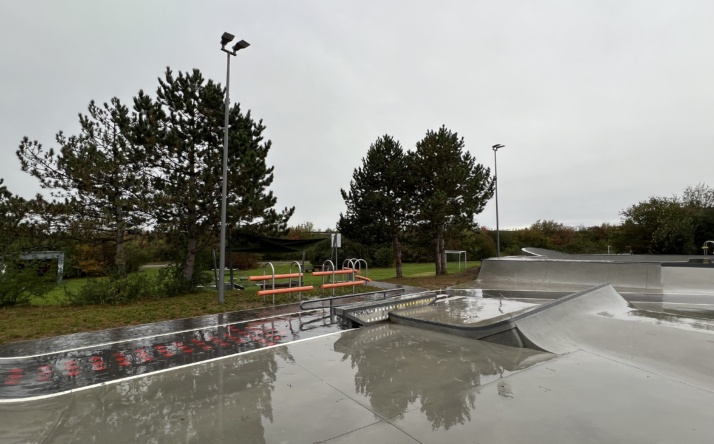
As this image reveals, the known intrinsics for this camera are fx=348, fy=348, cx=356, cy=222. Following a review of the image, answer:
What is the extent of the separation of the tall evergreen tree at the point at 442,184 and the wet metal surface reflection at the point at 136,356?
11.2m

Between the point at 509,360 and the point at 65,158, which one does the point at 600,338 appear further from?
the point at 65,158

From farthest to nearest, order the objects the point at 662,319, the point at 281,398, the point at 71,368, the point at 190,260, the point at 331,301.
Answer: the point at 190,260 → the point at 331,301 → the point at 662,319 → the point at 71,368 → the point at 281,398

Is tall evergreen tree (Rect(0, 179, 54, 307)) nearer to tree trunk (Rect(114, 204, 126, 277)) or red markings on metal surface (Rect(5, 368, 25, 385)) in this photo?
tree trunk (Rect(114, 204, 126, 277))

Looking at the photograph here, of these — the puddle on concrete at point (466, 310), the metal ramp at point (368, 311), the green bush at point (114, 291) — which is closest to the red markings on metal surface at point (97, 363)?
the metal ramp at point (368, 311)

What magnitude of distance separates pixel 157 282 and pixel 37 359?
6.78 m

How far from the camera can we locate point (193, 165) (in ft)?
42.4

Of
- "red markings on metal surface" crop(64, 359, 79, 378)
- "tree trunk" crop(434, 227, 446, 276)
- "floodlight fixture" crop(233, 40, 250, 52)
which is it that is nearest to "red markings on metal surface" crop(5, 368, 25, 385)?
"red markings on metal surface" crop(64, 359, 79, 378)

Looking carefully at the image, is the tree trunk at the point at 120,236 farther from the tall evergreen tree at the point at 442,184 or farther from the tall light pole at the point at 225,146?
the tall evergreen tree at the point at 442,184

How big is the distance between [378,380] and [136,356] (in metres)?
3.95

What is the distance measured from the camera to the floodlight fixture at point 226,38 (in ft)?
34.4

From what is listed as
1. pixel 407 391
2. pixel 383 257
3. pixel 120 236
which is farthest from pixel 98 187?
pixel 383 257

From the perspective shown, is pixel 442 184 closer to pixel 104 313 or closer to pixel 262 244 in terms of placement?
pixel 262 244

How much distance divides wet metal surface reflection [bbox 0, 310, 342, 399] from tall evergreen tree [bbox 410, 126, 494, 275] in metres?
11.2

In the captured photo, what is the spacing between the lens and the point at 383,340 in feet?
19.8
